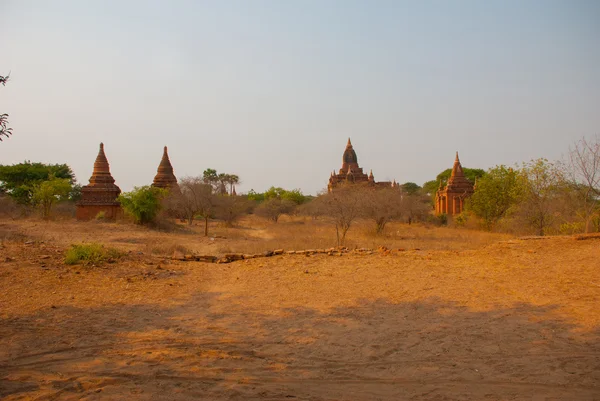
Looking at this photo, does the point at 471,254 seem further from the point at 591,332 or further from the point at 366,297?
the point at 591,332

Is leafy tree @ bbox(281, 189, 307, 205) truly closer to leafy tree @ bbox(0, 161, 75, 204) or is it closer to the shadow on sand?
leafy tree @ bbox(0, 161, 75, 204)

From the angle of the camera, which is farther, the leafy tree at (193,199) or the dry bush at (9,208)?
the dry bush at (9,208)

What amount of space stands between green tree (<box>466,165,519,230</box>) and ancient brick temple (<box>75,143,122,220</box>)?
18.9 m

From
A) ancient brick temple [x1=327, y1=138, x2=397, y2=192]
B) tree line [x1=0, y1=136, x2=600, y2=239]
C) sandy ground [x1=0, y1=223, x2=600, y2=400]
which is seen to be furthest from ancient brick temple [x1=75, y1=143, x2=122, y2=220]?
ancient brick temple [x1=327, y1=138, x2=397, y2=192]

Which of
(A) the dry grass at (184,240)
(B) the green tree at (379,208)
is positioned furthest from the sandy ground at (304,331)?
(B) the green tree at (379,208)

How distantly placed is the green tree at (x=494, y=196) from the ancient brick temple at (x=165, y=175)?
65.1 ft

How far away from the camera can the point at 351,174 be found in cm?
4078

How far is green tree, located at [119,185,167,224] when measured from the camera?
62.4ft

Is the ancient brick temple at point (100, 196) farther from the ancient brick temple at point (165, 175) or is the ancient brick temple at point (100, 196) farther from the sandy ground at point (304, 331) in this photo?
the sandy ground at point (304, 331)

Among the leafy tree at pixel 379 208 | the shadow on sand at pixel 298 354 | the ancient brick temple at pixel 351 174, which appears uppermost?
the ancient brick temple at pixel 351 174

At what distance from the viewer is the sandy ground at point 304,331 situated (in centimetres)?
357

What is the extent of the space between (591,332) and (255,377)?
3.81 m

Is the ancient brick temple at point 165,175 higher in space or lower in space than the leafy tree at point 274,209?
higher

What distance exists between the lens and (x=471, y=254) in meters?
9.74
